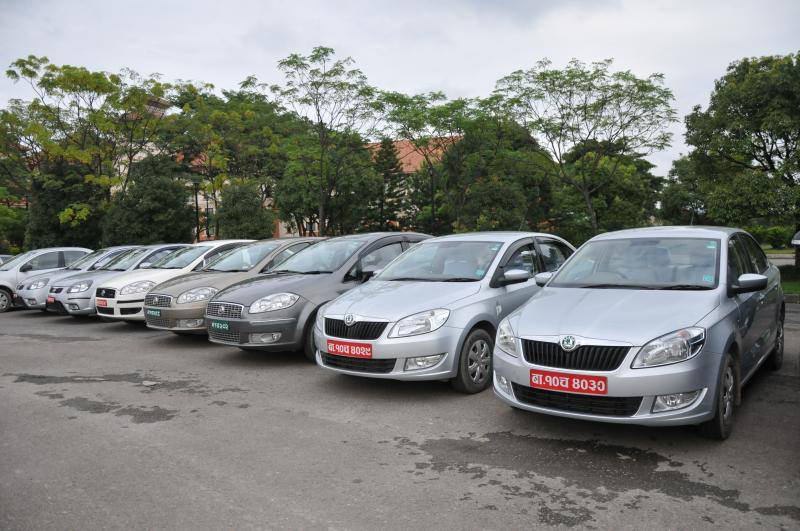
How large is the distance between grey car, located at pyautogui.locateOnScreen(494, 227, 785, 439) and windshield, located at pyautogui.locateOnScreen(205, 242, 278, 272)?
18.6 ft

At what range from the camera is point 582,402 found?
437 cm

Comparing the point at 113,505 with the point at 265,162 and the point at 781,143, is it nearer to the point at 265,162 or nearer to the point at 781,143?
the point at 781,143

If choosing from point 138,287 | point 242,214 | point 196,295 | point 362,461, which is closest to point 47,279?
point 138,287

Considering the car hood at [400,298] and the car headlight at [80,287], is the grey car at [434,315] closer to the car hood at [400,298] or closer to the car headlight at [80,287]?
the car hood at [400,298]

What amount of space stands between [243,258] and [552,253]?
5.02 metres

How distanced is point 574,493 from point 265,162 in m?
30.5

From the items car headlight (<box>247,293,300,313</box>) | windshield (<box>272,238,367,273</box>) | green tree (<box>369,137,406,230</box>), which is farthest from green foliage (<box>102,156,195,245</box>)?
car headlight (<box>247,293,300,313</box>)

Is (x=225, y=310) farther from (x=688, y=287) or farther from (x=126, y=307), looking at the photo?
(x=688, y=287)

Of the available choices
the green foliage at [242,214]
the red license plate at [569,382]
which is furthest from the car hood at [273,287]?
the green foliage at [242,214]

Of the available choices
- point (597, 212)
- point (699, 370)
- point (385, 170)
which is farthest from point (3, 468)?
point (597, 212)

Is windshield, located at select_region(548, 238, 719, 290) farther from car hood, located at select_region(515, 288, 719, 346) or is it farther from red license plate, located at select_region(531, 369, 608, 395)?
red license plate, located at select_region(531, 369, 608, 395)

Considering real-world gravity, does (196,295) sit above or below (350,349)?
above

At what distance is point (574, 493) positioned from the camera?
12.3 feet

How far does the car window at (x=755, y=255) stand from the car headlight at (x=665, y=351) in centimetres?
246
